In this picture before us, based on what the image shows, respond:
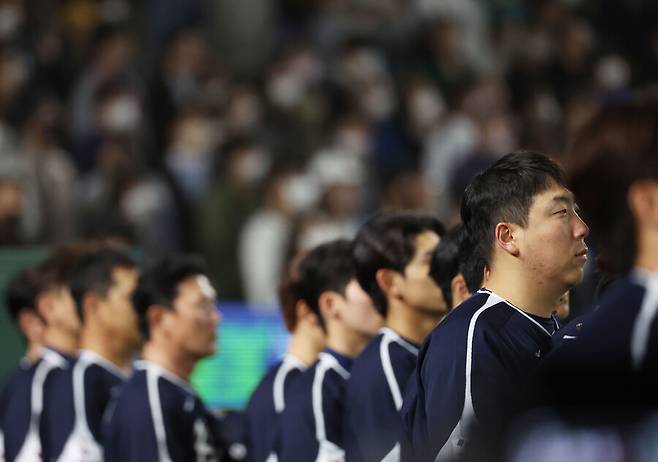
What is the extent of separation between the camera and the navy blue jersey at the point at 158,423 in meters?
5.34

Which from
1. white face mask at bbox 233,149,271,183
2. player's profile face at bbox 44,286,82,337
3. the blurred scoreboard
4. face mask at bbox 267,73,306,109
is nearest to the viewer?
player's profile face at bbox 44,286,82,337

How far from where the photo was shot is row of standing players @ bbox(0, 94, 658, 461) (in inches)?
91.7

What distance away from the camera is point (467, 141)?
12.9 meters

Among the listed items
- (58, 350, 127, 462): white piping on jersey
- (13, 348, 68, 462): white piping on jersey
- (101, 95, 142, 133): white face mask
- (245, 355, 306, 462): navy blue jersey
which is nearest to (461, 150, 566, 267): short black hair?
(245, 355, 306, 462): navy blue jersey

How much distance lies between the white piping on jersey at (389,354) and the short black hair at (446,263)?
0.70ft

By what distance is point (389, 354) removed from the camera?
14.8 feet

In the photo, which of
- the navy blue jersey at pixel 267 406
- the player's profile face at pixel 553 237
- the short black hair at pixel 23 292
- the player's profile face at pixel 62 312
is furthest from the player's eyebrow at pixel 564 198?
the short black hair at pixel 23 292

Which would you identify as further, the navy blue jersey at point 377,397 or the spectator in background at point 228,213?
the spectator in background at point 228,213

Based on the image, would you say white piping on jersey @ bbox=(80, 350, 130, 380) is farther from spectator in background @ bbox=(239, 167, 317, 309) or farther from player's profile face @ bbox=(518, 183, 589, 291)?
spectator in background @ bbox=(239, 167, 317, 309)

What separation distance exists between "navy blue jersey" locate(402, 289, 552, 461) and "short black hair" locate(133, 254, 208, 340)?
2.46 meters

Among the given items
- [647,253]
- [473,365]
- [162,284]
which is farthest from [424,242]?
[647,253]

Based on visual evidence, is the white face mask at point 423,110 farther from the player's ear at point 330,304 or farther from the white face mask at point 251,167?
the player's ear at point 330,304

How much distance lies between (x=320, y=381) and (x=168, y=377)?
1027mm

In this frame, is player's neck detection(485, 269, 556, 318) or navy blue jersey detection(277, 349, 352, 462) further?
navy blue jersey detection(277, 349, 352, 462)
